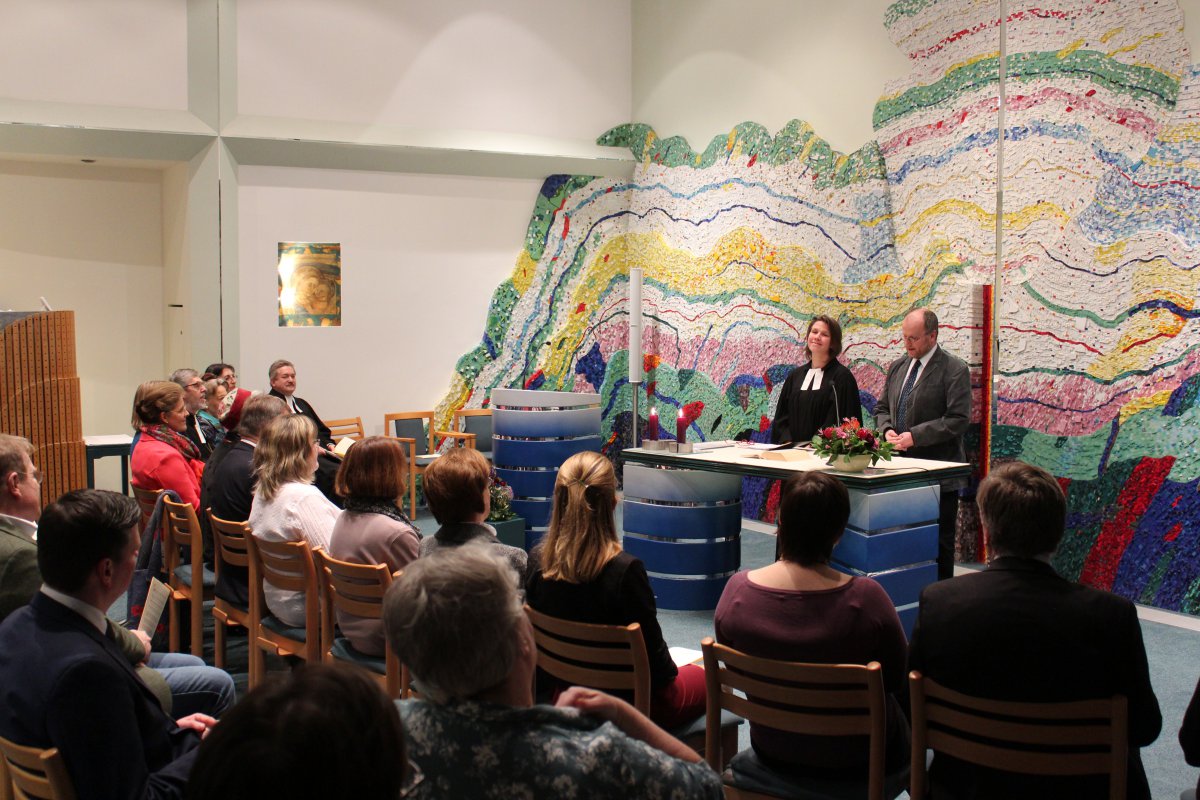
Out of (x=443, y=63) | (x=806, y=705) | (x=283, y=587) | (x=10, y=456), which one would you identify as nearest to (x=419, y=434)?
(x=443, y=63)

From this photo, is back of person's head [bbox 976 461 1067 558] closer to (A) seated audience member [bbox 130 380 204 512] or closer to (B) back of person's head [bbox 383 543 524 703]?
(B) back of person's head [bbox 383 543 524 703]

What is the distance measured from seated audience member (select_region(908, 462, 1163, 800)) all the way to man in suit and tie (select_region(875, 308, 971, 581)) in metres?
3.21

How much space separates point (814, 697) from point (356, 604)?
1675 millimetres

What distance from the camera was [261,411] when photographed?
4637 millimetres

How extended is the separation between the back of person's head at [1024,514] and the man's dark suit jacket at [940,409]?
129 inches

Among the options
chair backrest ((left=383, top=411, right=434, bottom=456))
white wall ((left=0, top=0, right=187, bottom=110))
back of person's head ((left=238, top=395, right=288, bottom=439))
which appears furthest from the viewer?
chair backrest ((left=383, top=411, right=434, bottom=456))

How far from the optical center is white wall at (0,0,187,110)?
742 centimetres

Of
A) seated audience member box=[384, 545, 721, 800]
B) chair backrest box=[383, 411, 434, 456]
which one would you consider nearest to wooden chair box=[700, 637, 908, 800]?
seated audience member box=[384, 545, 721, 800]

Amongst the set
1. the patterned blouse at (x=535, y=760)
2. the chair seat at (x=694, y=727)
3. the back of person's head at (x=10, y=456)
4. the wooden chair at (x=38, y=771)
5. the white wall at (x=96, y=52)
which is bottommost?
the chair seat at (x=694, y=727)

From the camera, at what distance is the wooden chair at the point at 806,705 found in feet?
8.03

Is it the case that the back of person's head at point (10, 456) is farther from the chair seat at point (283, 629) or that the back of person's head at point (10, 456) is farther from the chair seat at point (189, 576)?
the chair seat at point (189, 576)

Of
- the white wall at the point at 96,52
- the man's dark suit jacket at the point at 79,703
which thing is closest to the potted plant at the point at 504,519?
the white wall at the point at 96,52

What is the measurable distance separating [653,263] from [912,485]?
496 cm

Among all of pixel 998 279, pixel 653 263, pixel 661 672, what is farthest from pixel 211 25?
pixel 661 672
